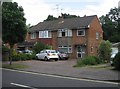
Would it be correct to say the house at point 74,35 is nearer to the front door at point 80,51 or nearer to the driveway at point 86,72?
the front door at point 80,51

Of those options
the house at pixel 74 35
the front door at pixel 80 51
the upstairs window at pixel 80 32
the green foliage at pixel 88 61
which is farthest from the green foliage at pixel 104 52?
the upstairs window at pixel 80 32

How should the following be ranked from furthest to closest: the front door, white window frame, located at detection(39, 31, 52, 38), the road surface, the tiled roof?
white window frame, located at detection(39, 31, 52, 38) → the tiled roof → the front door → the road surface

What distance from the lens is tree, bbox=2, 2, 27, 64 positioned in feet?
94.4

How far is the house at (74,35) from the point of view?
2002 inches

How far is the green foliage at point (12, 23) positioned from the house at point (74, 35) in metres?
21.5

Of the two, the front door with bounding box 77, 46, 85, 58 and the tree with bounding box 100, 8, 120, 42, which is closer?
the front door with bounding box 77, 46, 85, 58

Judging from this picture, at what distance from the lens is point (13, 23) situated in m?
28.9

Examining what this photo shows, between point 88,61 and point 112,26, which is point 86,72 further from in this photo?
point 112,26

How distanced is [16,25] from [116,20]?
69.3 meters

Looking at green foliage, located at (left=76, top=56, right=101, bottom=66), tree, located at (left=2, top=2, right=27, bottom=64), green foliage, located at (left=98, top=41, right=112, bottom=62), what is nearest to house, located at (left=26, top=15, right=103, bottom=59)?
green foliage, located at (left=98, top=41, right=112, bottom=62)

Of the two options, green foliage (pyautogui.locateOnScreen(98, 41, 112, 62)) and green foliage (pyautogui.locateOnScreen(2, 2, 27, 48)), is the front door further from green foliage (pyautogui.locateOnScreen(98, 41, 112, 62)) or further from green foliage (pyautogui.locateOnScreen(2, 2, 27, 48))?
green foliage (pyautogui.locateOnScreen(2, 2, 27, 48))

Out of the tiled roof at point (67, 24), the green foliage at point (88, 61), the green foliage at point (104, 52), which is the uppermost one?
the tiled roof at point (67, 24)

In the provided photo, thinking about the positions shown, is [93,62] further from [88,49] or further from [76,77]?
[88,49]

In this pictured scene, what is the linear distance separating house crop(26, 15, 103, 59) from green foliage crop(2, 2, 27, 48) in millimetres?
21493
